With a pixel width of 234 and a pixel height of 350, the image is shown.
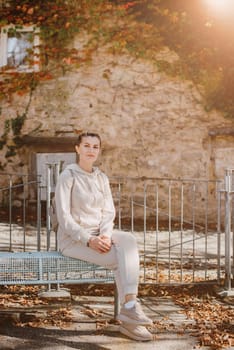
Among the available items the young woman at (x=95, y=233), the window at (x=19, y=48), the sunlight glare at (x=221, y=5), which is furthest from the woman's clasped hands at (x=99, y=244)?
the sunlight glare at (x=221, y=5)

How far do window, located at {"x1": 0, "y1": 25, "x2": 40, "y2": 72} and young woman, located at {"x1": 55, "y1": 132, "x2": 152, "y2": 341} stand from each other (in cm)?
728

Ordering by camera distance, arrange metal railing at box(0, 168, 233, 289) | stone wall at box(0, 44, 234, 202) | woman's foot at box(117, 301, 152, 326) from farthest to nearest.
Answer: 1. stone wall at box(0, 44, 234, 202)
2. metal railing at box(0, 168, 233, 289)
3. woman's foot at box(117, 301, 152, 326)

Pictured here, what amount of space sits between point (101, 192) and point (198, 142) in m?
6.76

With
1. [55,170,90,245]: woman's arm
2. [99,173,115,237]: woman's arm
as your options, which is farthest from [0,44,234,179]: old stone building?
[55,170,90,245]: woman's arm

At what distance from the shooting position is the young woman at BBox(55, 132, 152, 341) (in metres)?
3.80

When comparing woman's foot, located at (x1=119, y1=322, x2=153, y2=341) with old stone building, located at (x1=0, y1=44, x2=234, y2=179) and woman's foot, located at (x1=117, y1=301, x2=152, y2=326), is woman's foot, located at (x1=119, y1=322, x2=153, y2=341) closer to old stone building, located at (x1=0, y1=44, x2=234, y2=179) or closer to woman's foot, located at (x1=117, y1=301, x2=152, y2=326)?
woman's foot, located at (x1=117, y1=301, x2=152, y2=326)

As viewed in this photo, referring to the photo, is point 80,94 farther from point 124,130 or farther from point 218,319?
point 218,319

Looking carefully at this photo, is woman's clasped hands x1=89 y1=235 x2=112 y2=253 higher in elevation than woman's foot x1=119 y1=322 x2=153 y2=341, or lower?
higher

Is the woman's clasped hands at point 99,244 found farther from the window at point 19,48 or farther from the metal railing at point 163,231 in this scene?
the window at point 19,48

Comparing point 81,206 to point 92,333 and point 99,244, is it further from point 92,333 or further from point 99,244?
point 92,333

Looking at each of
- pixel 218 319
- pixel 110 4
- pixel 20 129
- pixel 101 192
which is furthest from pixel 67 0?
pixel 218 319

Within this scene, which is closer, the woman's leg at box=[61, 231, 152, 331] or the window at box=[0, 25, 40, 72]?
the woman's leg at box=[61, 231, 152, 331]

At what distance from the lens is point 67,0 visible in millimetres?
11000

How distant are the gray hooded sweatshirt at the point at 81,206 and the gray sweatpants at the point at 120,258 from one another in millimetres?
86
